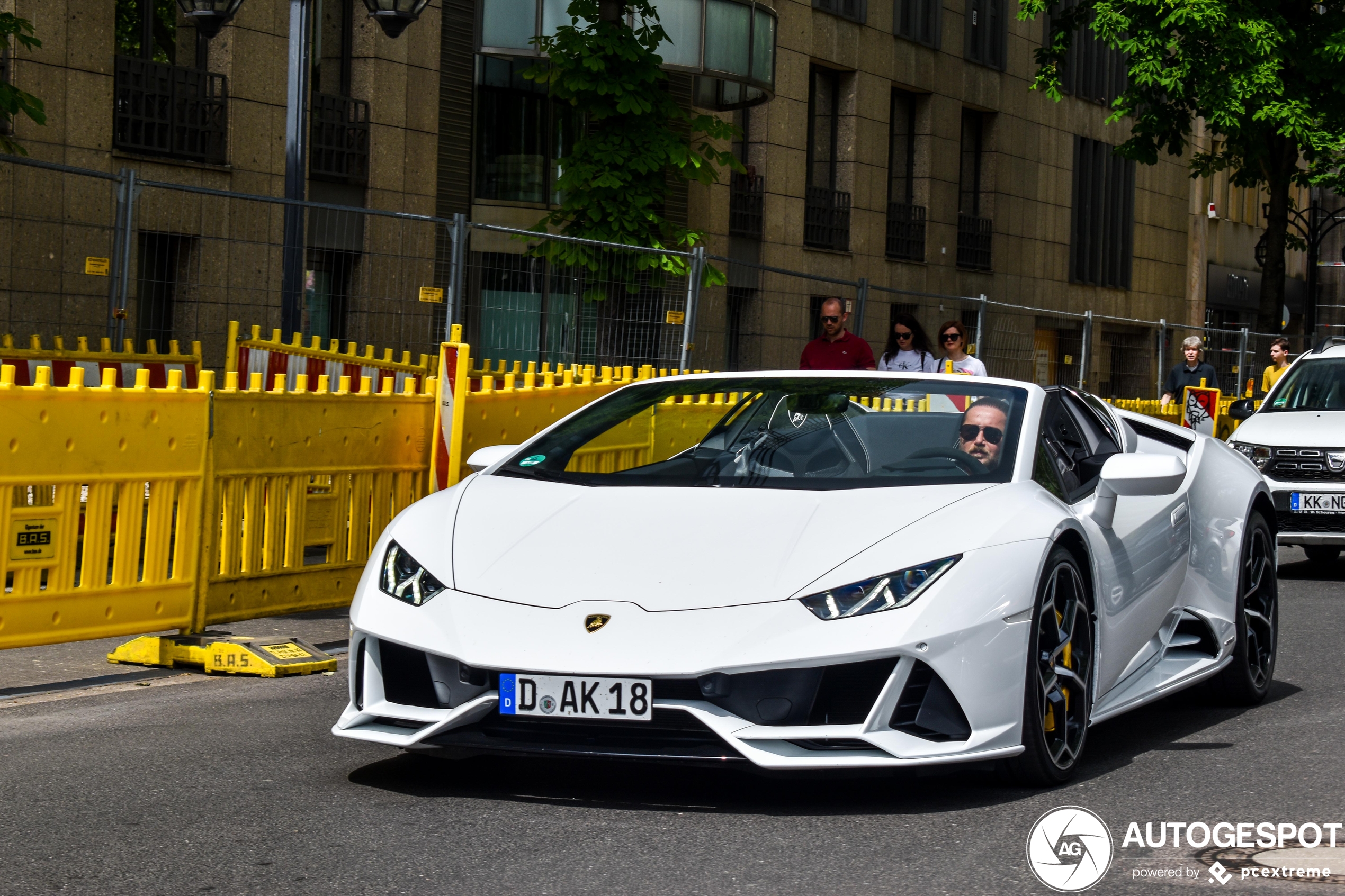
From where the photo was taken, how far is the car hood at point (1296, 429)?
12883mm

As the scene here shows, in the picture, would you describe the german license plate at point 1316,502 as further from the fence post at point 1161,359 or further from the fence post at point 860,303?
the fence post at point 1161,359

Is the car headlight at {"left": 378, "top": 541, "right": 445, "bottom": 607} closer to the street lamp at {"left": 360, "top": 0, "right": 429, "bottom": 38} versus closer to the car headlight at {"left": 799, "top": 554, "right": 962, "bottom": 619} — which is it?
the car headlight at {"left": 799, "top": 554, "right": 962, "bottom": 619}

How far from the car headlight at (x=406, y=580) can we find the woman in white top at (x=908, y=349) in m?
8.06

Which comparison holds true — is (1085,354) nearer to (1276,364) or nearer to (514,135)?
(1276,364)

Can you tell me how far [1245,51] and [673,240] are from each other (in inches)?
593

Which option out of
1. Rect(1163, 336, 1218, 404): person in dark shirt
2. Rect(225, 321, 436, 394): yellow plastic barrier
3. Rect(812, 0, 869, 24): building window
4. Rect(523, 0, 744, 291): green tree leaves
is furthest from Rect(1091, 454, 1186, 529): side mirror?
Rect(812, 0, 869, 24): building window

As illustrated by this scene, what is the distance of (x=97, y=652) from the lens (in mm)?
8312

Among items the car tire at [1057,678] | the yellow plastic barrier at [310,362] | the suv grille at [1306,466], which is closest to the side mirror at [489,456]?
the car tire at [1057,678]

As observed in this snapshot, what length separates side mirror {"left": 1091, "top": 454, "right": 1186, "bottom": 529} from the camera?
5.87 m

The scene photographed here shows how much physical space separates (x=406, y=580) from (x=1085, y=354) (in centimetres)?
1749

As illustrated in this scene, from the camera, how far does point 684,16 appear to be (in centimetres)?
2066

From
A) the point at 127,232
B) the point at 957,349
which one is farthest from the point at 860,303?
the point at 127,232

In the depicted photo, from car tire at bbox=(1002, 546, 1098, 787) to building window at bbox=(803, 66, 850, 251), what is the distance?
25533mm

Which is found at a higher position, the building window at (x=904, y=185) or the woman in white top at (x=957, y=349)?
the building window at (x=904, y=185)
